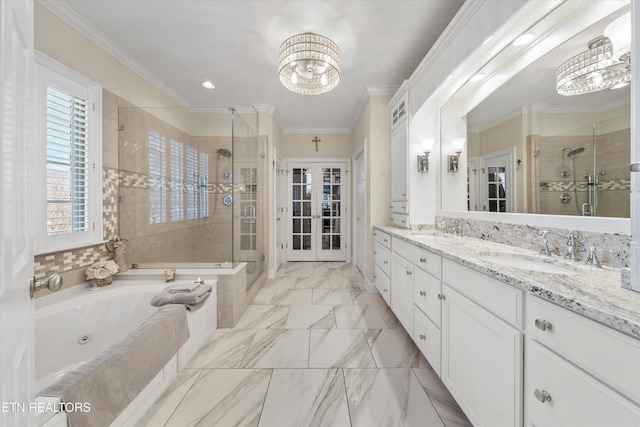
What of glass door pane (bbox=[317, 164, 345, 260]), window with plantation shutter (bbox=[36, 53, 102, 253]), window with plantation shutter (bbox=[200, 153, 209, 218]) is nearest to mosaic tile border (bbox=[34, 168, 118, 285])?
window with plantation shutter (bbox=[36, 53, 102, 253])

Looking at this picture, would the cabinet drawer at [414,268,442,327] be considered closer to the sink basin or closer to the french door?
the sink basin

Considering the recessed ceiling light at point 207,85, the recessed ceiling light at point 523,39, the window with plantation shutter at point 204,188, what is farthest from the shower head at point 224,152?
the recessed ceiling light at point 523,39

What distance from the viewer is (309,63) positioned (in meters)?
2.10

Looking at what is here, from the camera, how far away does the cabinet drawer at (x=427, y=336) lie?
142 centimetres

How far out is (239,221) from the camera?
2875 millimetres

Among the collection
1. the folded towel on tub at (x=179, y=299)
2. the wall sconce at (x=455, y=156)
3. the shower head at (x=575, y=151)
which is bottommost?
the folded towel on tub at (x=179, y=299)

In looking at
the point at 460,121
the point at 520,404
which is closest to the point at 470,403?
the point at 520,404

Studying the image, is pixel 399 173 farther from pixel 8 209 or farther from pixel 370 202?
pixel 8 209

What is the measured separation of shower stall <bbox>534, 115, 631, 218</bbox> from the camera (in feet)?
3.31

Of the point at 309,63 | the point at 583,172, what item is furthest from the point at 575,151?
the point at 309,63

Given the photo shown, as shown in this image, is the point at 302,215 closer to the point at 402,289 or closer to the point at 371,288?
the point at 371,288

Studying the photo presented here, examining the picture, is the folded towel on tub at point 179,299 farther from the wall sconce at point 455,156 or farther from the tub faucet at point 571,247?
the wall sconce at point 455,156

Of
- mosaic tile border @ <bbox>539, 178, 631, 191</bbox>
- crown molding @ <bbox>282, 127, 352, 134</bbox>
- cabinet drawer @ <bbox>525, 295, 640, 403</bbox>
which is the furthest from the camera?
crown molding @ <bbox>282, 127, 352, 134</bbox>

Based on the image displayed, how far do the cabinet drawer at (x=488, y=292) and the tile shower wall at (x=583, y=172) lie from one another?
63 centimetres
